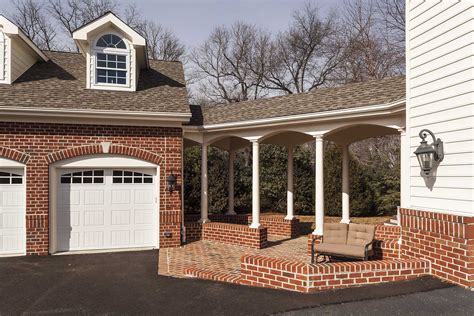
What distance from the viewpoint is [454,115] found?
548 centimetres

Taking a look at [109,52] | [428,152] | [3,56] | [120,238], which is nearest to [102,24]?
[109,52]

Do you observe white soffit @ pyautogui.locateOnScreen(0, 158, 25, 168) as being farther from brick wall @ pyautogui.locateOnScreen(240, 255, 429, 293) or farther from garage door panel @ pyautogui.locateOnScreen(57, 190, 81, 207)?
brick wall @ pyautogui.locateOnScreen(240, 255, 429, 293)

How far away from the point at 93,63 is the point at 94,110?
178 cm

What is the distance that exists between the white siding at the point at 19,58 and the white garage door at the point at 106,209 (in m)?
3.08

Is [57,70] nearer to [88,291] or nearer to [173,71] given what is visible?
[173,71]

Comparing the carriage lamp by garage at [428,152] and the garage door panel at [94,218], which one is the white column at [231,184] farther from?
the carriage lamp by garage at [428,152]

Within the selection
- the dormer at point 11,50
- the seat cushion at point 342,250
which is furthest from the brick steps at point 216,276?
the dormer at point 11,50

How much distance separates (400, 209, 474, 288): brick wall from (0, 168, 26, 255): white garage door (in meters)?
8.28

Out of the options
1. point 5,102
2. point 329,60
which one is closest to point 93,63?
point 5,102

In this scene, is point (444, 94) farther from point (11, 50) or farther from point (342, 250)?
point (11, 50)

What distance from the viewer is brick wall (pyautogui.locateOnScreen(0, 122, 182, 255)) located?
29.0 ft

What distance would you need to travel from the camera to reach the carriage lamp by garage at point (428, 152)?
574cm

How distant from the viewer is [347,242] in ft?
25.2

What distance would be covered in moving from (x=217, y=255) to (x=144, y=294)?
121 inches
